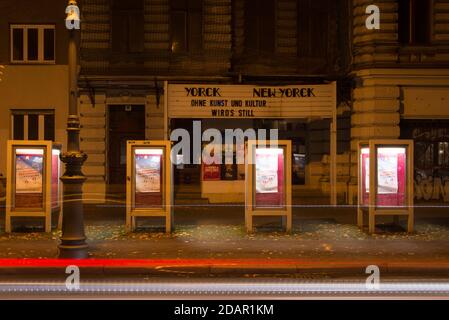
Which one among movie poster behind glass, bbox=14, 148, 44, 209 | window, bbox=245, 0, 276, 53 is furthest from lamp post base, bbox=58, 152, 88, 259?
window, bbox=245, 0, 276, 53

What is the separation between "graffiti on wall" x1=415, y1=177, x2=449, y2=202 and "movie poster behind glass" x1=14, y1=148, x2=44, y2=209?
12156 mm

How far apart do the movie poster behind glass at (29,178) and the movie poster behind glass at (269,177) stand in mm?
4704

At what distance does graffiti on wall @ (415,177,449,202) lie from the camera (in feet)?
69.9

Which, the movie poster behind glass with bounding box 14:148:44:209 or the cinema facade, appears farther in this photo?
the cinema facade

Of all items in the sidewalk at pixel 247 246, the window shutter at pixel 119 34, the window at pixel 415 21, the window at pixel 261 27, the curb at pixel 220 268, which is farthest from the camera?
the window at pixel 261 27

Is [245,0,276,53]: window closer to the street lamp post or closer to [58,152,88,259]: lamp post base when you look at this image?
the street lamp post

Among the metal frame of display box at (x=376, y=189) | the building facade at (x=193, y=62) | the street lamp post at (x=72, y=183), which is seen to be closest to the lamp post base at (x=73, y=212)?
the street lamp post at (x=72, y=183)

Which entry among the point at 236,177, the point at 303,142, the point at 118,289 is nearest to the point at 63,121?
the point at 236,177

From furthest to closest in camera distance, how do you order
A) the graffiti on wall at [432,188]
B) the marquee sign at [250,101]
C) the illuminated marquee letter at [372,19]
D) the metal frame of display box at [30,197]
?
the graffiti on wall at [432,188]
the illuminated marquee letter at [372,19]
the marquee sign at [250,101]
the metal frame of display box at [30,197]

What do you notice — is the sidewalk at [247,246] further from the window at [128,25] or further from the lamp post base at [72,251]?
the window at [128,25]

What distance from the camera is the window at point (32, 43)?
893 inches

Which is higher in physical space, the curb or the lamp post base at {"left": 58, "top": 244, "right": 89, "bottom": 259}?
the lamp post base at {"left": 58, "top": 244, "right": 89, "bottom": 259}

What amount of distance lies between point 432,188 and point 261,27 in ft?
25.4

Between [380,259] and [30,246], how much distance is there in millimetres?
→ 6475
